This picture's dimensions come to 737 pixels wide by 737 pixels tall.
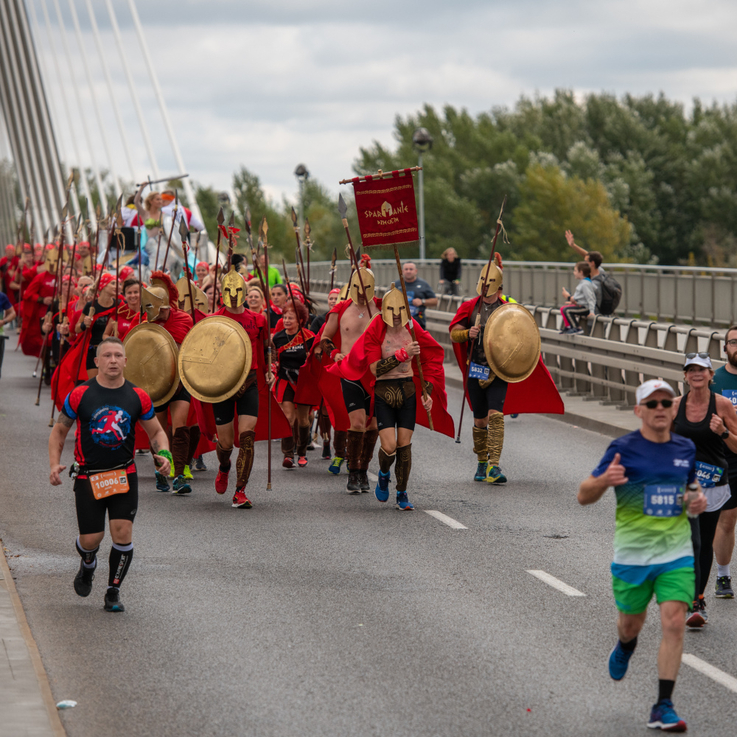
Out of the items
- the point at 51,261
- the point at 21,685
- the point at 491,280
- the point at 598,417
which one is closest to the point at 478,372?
the point at 491,280

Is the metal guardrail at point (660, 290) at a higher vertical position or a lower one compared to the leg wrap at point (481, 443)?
higher

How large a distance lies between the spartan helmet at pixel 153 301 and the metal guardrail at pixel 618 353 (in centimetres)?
593

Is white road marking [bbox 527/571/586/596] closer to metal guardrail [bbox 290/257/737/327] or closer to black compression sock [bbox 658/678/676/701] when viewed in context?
black compression sock [bbox 658/678/676/701]

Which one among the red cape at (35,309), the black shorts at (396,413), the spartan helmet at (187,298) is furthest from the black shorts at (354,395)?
the red cape at (35,309)

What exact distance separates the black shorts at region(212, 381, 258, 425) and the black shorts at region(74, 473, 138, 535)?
358 centimetres

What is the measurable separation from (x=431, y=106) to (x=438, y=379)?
8714cm

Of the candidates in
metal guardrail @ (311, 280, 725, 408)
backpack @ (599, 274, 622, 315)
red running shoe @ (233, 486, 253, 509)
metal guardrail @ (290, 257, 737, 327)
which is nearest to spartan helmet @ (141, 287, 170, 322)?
red running shoe @ (233, 486, 253, 509)

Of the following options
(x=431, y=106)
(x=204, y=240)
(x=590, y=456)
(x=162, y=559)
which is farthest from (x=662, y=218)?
(x=162, y=559)

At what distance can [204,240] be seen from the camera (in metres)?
29.1

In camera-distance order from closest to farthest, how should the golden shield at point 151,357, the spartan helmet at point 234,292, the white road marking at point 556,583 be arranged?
the white road marking at point 556,583 → the spartan helmet at point 234,292 → the golden shield at point 151,357

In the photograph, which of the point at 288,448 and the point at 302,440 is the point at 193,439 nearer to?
the point at 288,448

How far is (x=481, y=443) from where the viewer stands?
42.8ft

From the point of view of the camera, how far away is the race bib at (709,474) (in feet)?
25.2

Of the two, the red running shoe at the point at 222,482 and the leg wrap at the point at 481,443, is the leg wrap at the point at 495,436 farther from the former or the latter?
the red running shoe at the point at 222,482
